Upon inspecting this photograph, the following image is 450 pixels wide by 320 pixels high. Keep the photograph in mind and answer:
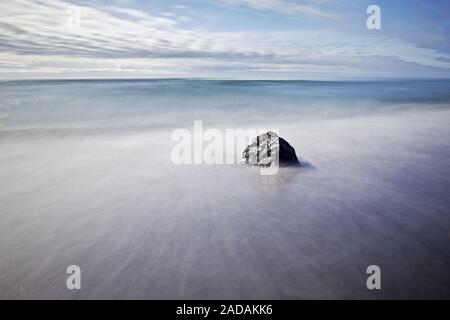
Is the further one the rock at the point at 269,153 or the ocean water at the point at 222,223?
the rock at the point at 269,153

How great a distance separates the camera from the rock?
214 inches

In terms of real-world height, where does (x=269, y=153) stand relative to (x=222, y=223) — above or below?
above

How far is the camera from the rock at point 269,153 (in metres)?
5.45

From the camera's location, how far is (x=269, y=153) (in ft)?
18.0

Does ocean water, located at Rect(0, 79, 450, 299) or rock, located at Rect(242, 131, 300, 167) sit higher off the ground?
rock, located at Rect(242, 131, 300, 167)

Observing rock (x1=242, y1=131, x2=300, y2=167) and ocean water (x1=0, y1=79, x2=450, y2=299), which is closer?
ocean water (x1=0, y1=79, x2=450, y2=299)

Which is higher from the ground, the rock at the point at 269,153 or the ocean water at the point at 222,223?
the rock at the point at 269,153

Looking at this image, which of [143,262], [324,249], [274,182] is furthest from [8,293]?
[274,182]

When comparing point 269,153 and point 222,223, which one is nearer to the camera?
point 222,223

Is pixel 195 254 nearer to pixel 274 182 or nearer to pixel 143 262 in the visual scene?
pixel 143 262

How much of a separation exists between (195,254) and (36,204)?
2.48 m
